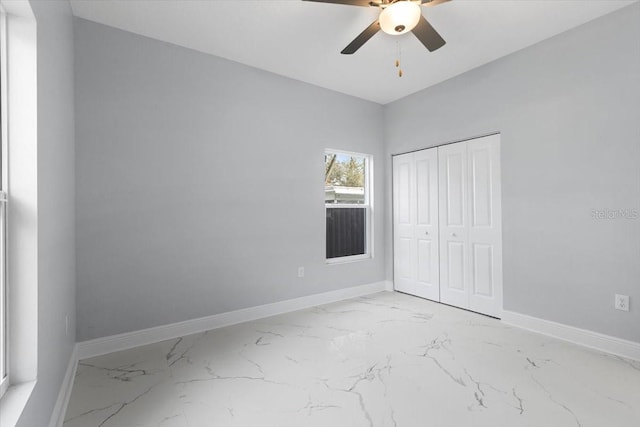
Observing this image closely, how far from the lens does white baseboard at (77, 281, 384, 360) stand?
2.52 meters

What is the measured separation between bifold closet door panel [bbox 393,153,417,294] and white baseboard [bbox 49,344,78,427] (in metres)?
3.61

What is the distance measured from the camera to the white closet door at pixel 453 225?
3609 millimetres

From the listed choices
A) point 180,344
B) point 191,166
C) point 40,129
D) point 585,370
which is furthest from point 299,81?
point 585,370

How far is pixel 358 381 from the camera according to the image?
6.84 feet

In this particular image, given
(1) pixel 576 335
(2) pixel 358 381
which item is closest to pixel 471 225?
(1) pixel 576 335

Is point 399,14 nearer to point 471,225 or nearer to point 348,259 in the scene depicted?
point 471,225

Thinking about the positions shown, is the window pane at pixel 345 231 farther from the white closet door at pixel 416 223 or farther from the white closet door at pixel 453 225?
the white closet door at pixel 453 225

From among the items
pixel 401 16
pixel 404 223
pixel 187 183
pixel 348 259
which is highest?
pixel 401 16

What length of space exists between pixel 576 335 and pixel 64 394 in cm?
387

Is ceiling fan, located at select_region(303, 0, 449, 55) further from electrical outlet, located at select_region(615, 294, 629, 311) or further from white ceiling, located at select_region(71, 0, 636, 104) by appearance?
electrical outlet, located at select_region(615, 294, 629, 311)

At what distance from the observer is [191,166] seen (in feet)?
9.74

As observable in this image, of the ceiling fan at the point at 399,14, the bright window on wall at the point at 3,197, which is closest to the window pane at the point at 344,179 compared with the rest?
the ceiling fan at the point at 399,14

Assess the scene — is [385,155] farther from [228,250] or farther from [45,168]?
[45,168]

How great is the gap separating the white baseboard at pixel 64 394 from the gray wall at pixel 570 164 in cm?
368
